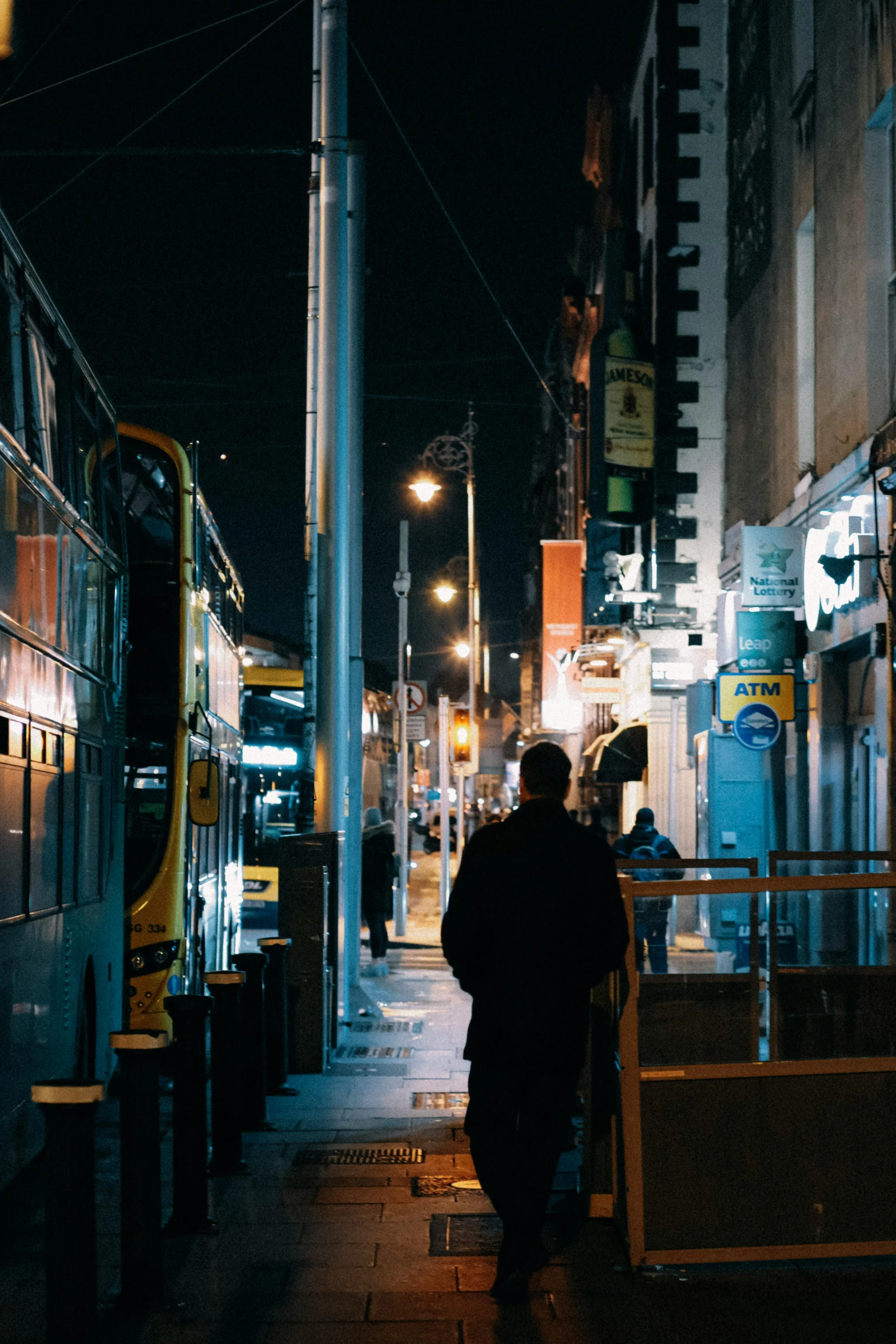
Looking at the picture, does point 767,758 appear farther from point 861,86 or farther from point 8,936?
point 8,936

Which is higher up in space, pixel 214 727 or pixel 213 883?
pixel 214 727

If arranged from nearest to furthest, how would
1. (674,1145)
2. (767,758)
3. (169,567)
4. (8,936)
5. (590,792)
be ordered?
(674,1145) < (8,936) < (169,567) < (767,758) < (590,792)

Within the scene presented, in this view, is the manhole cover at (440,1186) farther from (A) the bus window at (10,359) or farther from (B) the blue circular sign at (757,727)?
(B) the blue circular sign at (757,727)

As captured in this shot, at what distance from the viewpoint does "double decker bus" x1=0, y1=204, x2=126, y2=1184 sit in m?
6.95

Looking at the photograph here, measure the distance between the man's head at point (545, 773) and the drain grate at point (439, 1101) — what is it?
14.4 ft

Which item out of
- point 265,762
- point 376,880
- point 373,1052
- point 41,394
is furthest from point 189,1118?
point 265,762

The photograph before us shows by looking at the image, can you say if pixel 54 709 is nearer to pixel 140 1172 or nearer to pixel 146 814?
pixel 140 1172

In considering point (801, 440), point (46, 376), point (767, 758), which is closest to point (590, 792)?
point (767, 758)

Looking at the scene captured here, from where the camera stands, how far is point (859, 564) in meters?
15.2

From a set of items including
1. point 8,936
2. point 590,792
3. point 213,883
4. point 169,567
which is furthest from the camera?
point 590,792

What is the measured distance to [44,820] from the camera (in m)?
7.88

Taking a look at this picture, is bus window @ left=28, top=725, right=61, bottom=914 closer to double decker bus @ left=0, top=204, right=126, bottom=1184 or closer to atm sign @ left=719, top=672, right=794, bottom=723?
double decker bus @ left=0, top=204, right=126, bottom=1184

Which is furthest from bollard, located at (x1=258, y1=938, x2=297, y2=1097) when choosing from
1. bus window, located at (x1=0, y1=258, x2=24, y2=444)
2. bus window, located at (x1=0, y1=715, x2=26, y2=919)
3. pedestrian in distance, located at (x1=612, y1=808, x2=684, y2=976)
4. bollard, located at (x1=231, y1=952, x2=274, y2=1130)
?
bus window, located at (x1=0, y1=258, x2=24, y2=444)

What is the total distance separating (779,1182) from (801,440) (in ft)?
43.8
